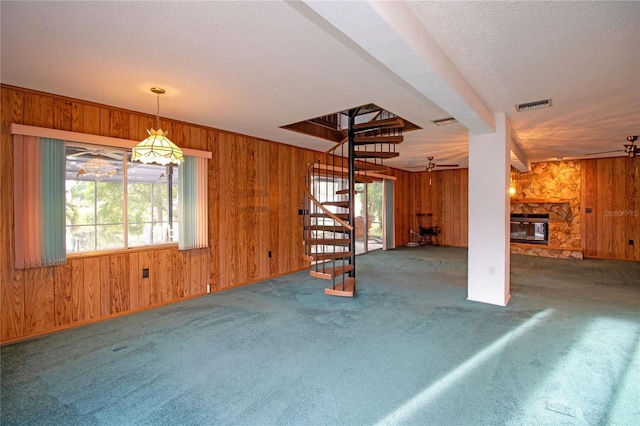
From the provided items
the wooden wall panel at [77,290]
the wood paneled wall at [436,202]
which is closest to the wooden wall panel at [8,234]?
the wooden wall panel at [77,290]

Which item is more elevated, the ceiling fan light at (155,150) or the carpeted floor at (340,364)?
the ceiling fan light at (155,150)

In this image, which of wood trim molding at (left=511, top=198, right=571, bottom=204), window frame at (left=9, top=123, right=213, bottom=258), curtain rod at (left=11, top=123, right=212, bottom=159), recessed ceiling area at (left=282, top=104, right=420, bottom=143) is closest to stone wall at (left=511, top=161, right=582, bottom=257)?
wood trim molding at (left=511, top=198, right=571, bottom=204)

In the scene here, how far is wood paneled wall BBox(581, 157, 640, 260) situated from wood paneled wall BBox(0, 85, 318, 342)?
692cm

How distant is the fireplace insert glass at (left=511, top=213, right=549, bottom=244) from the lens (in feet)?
26.6

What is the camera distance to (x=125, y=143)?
12.4ft

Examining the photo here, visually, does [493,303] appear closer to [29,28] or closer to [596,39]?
[596,39]

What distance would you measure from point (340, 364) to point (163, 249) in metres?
2.94

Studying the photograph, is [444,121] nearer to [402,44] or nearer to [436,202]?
[402,44]

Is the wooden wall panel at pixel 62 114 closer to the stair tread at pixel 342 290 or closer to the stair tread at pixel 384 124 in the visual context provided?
the stair tread at pixel 384 124

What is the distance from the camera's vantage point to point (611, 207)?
7.38m

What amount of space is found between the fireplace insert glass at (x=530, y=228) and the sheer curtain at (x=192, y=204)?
816cm

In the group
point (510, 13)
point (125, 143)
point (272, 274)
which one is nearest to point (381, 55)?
point (510, 13)

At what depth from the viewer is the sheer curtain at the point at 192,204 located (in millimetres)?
4316

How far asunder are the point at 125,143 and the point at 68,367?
2.47 metres
